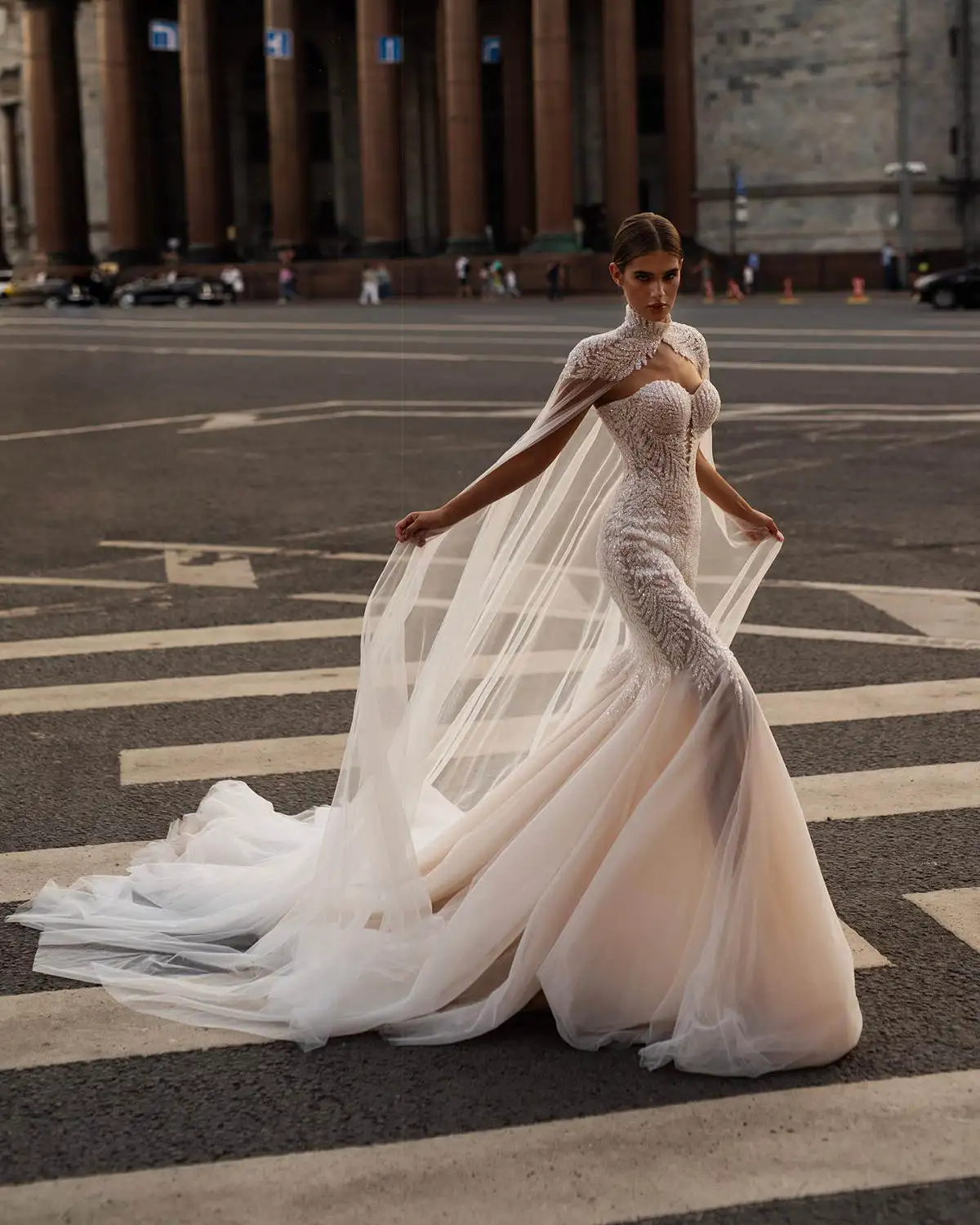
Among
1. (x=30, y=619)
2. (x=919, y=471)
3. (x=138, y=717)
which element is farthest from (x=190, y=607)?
(x=919, y=471)

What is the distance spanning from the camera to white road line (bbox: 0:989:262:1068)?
4.17 m

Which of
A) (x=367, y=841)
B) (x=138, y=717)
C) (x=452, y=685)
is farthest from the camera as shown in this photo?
(x=138, y=717)

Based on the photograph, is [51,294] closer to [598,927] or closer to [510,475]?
[510,475]

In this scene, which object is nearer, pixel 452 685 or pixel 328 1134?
pixel 328 1134

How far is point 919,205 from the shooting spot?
197 feet

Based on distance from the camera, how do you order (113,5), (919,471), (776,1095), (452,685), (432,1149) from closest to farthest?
1. (432,1149)
2. (776,1095)
3. (452,685)
4. (919,471)
5. (113,5)

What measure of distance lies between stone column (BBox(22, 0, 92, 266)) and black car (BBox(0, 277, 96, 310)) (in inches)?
388

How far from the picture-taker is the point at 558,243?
198 feet

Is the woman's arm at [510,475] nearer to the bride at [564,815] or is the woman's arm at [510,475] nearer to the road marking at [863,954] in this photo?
the bride at [564,815]

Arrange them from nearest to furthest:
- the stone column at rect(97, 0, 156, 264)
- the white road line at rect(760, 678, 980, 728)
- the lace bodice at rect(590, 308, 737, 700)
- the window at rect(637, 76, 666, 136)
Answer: the lace bodice at rect(590, 308, 737, 700) < the white road line at rect(760, 678, 980, 728) < the stone column at rect(97, 0, 156, 264) < the window at rect(637, 76, 666, 136)

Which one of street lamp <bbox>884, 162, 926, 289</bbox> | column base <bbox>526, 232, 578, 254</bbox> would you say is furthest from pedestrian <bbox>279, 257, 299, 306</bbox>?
street lamp <bbox>884, 162, 926, 289</bbox>

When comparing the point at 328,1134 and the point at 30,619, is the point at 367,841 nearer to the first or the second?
the point at 328,1134

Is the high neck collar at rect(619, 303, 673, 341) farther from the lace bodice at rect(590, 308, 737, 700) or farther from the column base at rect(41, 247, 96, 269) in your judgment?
the column base at rect(41, 247, 96, 269)

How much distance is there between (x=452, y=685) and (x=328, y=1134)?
151cm
